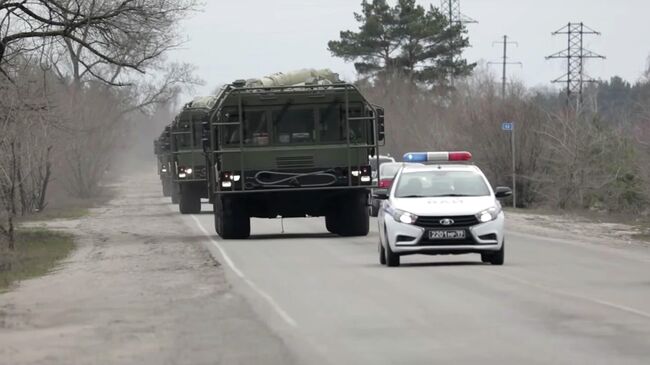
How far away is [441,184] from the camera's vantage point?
70.7 feet

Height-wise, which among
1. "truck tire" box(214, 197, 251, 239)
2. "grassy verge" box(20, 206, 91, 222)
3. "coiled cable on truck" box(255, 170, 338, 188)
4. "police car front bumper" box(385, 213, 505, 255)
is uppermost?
"coiled cable on truck" box(255, 170, 338, 188)

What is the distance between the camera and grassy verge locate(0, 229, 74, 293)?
23555 mm

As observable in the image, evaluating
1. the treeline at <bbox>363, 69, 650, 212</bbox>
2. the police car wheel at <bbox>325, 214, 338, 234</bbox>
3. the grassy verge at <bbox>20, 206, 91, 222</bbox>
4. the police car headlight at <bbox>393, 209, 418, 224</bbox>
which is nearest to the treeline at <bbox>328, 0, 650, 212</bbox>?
the treeline at <bbox>363, 69, 650, 212</bbox>

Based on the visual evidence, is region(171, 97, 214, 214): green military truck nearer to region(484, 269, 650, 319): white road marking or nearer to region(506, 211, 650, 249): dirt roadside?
region(506, 211, 650, 249): dirt roadside

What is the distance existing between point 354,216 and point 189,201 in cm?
1725

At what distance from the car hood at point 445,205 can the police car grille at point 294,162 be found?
8707 mm

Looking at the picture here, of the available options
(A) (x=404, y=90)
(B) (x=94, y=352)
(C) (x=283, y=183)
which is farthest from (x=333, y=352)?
(A) (x=404, y=90)

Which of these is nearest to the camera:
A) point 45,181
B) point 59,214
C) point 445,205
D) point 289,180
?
point 445,205

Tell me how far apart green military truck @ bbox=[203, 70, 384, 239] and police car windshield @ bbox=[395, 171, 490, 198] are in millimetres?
7867

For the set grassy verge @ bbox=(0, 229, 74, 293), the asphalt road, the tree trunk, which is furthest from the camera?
the tree trunk

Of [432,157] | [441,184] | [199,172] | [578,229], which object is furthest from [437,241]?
[199,172]

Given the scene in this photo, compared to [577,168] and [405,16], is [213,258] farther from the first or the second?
[405,16]

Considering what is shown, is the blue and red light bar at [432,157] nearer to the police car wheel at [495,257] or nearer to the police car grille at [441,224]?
the police car grille at [441,224]

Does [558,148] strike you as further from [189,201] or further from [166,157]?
[166,157]
